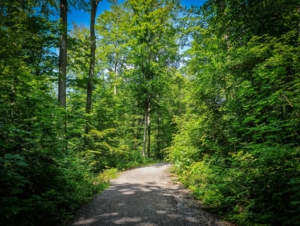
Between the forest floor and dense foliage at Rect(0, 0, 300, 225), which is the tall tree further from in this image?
the forest floor

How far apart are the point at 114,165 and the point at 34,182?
8.24 m

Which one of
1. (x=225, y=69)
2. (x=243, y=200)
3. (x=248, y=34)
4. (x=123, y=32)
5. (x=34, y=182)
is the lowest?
(x=243, y=200)

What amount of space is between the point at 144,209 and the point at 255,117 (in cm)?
435

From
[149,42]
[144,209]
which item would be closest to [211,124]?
[144,209]

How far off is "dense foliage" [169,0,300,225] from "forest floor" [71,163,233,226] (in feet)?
1.93

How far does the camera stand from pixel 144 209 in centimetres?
491

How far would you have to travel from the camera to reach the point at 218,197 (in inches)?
195

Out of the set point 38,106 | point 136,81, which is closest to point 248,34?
point 38,106

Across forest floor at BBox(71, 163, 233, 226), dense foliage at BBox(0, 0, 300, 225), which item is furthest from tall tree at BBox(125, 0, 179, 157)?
forest floor at BBox(71, 163, 233, 226)

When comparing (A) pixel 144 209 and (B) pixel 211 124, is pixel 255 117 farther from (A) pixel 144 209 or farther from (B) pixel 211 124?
(A) pixel 144 209

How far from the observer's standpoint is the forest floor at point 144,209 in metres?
4.20

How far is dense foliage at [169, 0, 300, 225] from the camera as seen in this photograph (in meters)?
3.70

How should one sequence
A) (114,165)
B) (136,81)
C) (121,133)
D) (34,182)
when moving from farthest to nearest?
1. (136,81)
2. (121,133)
3. (114,165)
4. (34,182)

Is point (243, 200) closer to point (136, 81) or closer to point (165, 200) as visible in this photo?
point (165, 200)
